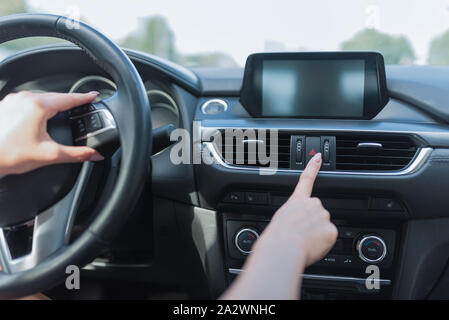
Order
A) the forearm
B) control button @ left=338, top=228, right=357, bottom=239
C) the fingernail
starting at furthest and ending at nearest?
1. control button @ left=338, top=228, right=357, bottom=239
2. the fingernail
3. the forearm

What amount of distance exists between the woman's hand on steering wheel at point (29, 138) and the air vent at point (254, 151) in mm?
610

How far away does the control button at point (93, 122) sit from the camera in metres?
1.20

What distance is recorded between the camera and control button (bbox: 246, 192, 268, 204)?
1.65 metres

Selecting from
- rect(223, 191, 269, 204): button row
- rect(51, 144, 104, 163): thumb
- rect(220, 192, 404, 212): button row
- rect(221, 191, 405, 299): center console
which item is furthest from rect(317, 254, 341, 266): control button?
rect(51, 144, 104, 163): thumb

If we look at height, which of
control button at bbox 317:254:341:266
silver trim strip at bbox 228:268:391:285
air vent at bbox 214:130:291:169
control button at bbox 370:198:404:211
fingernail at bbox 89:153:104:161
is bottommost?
silver trim strip at bbox 228:268:391:285

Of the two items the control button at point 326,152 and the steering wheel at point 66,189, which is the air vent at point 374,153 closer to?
the control button at point 326,152

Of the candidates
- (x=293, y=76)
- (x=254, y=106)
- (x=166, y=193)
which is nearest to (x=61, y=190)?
(x=166, y=193)

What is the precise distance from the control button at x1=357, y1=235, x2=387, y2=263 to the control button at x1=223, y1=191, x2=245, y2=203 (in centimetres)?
→ 46

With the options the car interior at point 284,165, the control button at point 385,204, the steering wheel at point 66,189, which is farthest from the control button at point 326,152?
the steering wheel at point 66,189

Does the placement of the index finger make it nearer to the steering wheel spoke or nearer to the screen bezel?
the screen bezel

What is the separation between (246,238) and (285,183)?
28 cm

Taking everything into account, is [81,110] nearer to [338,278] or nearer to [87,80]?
[87,80]

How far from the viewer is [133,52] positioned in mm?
1689

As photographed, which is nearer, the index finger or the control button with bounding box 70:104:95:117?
the index finger
